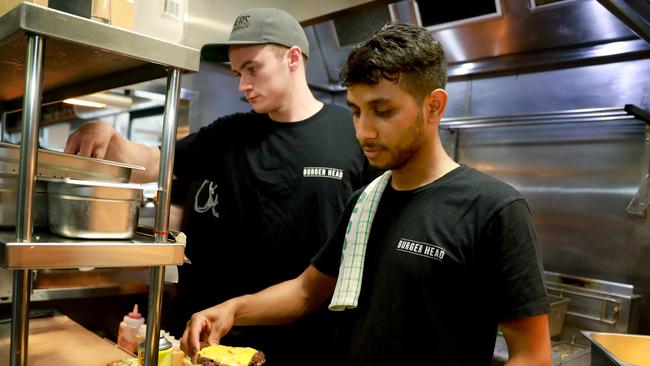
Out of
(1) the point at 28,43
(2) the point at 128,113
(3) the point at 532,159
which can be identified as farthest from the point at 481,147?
(2) the point at 128,113

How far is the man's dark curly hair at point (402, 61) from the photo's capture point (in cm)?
110

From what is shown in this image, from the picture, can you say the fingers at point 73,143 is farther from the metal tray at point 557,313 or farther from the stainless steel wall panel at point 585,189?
the stainless steel wall panel at point 585,189

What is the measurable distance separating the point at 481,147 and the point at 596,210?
2.32 ft

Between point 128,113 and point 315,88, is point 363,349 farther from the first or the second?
point 128,113

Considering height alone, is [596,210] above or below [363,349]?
above

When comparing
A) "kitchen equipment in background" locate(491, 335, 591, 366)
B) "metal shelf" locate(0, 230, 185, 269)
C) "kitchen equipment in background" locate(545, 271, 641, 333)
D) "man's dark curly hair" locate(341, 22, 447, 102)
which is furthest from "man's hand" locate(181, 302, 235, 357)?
"kitchen equipment in background" locate(545, 271, 641, 333)

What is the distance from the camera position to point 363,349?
114 centimetres

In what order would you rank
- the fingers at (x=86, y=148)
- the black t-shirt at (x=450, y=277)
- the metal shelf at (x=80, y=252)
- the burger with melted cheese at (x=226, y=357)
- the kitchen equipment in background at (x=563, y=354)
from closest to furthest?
the metal shelf at (x=80, y=252)
the black t-shirt at (x=450, y=277)
the burger with melted cheese at (x=226, y=357)
the fingers at (x=86, y=148)
the kitchen equipment in background at (x=563, y=354)

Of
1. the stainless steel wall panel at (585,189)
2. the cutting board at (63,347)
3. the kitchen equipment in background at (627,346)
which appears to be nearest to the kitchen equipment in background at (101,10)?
the cutting board at (63,347)

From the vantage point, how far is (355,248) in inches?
48.3

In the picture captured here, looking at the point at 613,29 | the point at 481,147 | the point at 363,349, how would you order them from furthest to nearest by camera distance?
the point at 481,147 < the point at 613,29 < the point at 363,349

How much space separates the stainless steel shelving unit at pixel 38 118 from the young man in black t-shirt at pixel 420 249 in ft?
1.26

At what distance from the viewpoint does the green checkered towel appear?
119 centimetres

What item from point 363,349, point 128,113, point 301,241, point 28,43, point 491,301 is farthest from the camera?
point 128,113
